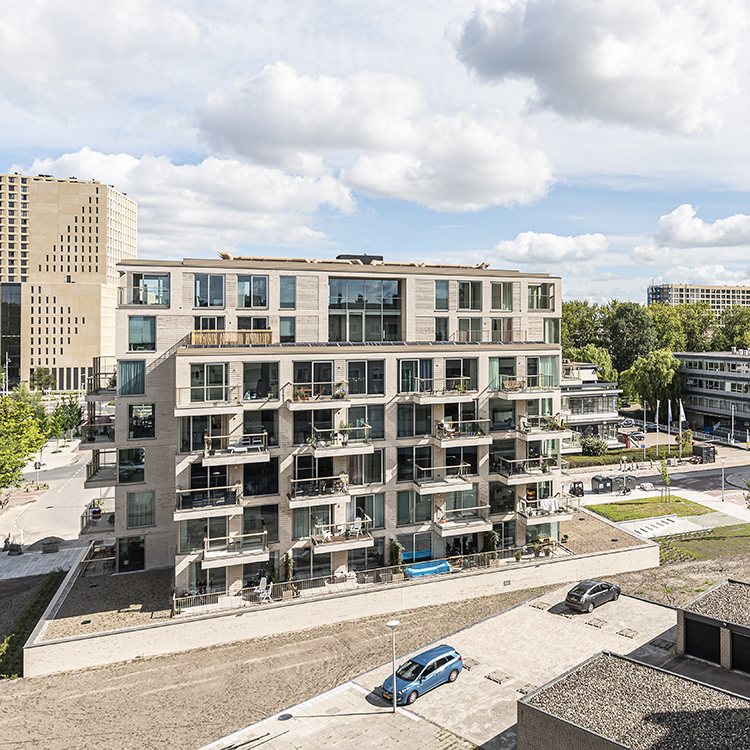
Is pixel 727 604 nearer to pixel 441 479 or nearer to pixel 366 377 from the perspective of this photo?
pixel 441 479

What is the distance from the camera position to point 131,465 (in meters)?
35.8

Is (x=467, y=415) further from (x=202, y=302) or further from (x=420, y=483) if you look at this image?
(x=202, y=302)

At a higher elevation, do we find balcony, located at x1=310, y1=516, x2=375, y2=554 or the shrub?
the shrub

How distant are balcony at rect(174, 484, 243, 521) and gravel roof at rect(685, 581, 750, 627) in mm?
23968

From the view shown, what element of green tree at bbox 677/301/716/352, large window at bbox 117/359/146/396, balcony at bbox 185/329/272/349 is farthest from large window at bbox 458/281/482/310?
green tree at bbox 677/301/716/352

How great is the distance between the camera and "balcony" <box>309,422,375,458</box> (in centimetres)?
3462

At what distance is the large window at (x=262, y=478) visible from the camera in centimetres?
3456

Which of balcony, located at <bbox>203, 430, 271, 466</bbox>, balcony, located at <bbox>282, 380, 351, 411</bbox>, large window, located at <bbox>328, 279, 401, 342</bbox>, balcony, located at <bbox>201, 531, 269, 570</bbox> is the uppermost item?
large window, located at <bbox>328, 279, 401, 342</bbox>

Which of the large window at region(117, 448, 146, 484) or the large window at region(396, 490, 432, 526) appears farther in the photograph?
the large window at region(396, 490, 432, 526)

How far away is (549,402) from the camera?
4047 centimetres

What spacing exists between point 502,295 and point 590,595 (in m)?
20.2

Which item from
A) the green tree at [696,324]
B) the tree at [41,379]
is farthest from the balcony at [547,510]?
the tree at [41,379]

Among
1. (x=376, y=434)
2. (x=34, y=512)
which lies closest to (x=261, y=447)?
(x=376, y=434)

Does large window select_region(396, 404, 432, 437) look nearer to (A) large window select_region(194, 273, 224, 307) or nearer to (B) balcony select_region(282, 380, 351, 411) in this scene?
(B) balcony select_region(282, 380, 351, 411)
